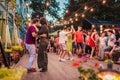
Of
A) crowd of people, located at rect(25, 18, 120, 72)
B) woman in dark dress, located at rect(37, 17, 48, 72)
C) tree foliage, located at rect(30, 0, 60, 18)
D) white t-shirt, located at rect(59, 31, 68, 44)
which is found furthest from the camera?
tree foliage, located at rect(30, 0, 60, 18)

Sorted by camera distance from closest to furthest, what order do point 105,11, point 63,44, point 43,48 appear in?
point 43,48, point 63,44, point 105,11

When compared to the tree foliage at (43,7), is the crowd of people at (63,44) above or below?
below

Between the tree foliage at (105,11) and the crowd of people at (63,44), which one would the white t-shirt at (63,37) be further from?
the tree foliage at (105,11)

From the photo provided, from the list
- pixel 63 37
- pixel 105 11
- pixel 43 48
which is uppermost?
pixel 105 11

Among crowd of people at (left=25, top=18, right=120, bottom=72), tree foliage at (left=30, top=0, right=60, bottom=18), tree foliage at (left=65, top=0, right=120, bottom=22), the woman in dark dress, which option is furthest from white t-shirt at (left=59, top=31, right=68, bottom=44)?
tree foliage at (left=30, top=0, right=60, bottom=18)

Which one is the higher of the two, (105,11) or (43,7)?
(43,7)

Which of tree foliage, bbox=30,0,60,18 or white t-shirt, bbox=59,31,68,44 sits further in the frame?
tree foliage, bbox=30,0,60,18

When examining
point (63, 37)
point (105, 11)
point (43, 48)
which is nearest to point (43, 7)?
point (105, 11)

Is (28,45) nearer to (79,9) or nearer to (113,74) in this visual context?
(113,74)

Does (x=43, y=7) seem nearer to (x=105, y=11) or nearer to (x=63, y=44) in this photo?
(x=105, y=11)

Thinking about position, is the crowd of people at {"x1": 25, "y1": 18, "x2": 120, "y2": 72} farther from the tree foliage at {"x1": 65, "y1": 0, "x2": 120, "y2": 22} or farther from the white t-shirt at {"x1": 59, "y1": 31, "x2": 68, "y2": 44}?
the tree foliage at {"x1": 65, "y1": 0, "x2": 120, "y2": 22}

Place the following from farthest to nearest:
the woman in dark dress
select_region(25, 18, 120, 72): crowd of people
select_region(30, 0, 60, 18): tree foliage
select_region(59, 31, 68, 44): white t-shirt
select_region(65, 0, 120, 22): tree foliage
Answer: select_region(30, 0, 60, 18): tree foliage < select_region(65, 0, 120, 22): tree foliage < select_region(59, 31, 68, 44): white t-shirt < the woman in dark dress < select_region(25, 18, 120, 72): crowd of people

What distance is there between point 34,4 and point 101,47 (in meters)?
58.5

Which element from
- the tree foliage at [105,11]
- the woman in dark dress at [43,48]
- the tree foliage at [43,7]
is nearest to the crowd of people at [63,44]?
the woman in dark dress at [43,48]
